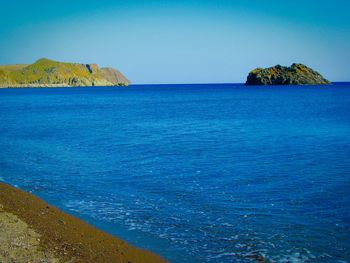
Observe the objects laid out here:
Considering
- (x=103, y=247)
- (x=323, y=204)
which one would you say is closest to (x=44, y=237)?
(x=103, y=247)

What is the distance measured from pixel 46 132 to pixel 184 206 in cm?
3780

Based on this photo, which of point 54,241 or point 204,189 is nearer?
point 54,241

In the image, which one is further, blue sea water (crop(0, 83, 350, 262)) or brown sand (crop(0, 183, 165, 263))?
blue sea water (crop(0, 83, 350, 262))

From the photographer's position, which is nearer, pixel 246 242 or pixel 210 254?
pixel 210 254

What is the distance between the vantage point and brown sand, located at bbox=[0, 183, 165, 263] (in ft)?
42.0

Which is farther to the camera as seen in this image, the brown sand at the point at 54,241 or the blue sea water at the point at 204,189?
the blue sea water at the point at 204,189

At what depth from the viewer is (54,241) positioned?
46.2 feet

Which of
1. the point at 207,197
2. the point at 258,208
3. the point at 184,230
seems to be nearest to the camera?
the point at 184,230

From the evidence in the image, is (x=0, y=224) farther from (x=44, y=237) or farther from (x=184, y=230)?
(x=184, y=230)

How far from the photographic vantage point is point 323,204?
65.0ft

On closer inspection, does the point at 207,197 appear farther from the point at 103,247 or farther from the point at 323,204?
the point at 103,247

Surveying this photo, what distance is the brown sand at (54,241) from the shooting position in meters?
12.8

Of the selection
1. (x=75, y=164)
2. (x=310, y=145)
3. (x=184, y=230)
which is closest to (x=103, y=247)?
(x=184, y=230)

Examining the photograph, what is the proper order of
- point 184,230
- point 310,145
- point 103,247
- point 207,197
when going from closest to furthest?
point 103,247 → point 184,230 → point 207,197 → point 310,145
